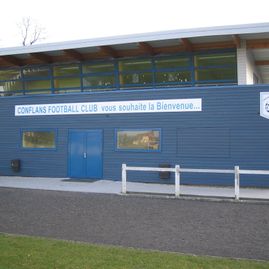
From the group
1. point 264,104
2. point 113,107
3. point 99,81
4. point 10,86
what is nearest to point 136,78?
point 99,81

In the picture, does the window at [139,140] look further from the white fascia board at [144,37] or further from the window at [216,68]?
the white fascia board at [144,37]

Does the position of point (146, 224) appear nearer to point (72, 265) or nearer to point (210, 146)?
point (72, 265)

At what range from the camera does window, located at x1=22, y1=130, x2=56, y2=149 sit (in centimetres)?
1857

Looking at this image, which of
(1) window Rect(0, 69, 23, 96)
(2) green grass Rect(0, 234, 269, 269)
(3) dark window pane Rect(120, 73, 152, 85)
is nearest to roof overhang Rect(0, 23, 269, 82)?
(1) window Rect(0, 69, 23, 96)

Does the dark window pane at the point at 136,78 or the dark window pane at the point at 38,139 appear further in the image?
the dark window pane at the point at 136,78

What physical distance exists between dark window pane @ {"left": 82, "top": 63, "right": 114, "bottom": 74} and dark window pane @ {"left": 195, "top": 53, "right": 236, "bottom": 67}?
4189 millimetres

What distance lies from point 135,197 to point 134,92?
5003 mm

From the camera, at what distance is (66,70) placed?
2105 cm

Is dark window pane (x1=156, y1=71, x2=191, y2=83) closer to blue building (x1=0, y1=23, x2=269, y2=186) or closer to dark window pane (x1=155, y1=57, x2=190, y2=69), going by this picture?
blue building (x1=0, y1=23, x2=269, y2=186)

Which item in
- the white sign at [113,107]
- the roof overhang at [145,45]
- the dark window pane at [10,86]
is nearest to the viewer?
the white sign at [113,107]

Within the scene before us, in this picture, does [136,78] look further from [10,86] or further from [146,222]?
[146,222]

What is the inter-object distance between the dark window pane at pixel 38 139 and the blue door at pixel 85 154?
1.08m

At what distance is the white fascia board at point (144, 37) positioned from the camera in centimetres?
1611

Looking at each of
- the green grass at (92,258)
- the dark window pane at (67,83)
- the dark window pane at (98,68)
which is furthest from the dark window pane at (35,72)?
the green grass at (92,258)
